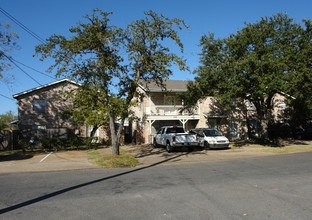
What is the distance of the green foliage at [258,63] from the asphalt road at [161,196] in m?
8.82

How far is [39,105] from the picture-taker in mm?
23312

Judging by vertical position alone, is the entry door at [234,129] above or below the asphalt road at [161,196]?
above

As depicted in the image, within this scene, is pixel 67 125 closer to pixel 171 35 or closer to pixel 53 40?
pixel 53 40

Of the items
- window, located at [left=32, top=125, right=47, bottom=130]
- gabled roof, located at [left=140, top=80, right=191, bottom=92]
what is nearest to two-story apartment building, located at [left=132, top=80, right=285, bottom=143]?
gabled roof, located at [left=140, top=80, right=191, bottom=92]

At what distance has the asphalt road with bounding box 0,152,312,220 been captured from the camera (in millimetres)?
4578

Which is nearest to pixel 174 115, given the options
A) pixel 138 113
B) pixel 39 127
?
pixel 138 113

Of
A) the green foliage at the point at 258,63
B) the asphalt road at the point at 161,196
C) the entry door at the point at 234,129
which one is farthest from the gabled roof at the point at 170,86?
the asphalt road at the point at 161,196

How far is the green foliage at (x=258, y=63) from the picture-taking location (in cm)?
1593

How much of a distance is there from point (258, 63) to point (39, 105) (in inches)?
781

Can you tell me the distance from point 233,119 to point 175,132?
36.2ft

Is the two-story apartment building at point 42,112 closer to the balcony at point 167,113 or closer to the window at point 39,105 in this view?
the window at point 39,105

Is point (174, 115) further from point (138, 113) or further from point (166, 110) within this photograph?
point (138, 113)

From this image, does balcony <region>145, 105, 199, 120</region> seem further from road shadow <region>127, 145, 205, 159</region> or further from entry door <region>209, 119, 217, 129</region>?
road shadow <region>127, 145, 205, 159</region>

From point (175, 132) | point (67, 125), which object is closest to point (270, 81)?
point (175, 132)
